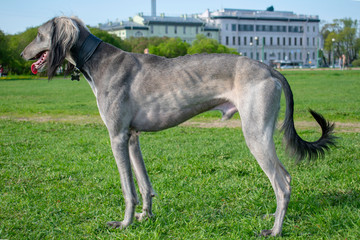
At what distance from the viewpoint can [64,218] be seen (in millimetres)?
5137

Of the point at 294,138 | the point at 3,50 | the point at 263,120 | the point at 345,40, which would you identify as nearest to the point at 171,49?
the point at 3,50

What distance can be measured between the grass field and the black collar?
1919 millimetres

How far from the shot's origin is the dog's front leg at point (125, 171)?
15.3 feet

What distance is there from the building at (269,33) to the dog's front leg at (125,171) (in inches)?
5490

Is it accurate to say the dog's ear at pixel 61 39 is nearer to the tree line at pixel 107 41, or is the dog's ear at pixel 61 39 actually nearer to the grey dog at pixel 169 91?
the grey dog at pixel 169 91

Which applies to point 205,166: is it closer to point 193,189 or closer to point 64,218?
point 193,189

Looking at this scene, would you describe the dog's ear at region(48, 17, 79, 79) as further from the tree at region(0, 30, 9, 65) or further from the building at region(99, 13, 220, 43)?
the building at region(99, 13, 220, 43)

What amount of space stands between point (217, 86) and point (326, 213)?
6.62ft

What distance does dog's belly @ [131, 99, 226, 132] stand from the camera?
15.3 ft

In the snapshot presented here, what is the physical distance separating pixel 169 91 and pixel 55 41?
4.60 feet

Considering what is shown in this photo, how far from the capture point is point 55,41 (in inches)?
184

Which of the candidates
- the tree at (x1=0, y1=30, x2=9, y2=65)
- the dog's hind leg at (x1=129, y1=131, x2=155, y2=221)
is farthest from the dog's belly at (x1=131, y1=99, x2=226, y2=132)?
the tree at (x1=0, y1=30, x2=9, y2=65)

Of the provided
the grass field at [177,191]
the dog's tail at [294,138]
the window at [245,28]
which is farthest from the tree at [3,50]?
the window at [245,28]

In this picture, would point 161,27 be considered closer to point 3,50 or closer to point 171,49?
point 171,49
